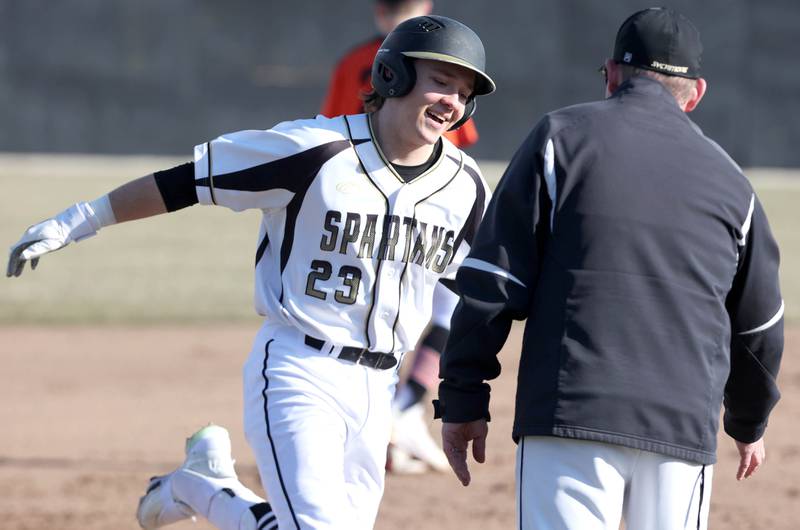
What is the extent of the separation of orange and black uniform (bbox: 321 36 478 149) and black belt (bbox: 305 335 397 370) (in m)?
2.47

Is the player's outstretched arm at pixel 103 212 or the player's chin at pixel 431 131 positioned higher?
the player's chin at pixel 431 131

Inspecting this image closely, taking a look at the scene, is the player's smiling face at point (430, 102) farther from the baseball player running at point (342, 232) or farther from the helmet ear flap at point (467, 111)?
the helmet ear flap at point (467, 111)

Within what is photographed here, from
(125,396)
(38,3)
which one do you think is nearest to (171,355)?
(125,396)

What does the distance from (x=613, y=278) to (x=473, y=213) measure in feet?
3.27

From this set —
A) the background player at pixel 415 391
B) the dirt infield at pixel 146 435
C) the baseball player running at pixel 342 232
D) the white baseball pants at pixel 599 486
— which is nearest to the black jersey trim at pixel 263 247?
the baseball player running at pixel 342 232

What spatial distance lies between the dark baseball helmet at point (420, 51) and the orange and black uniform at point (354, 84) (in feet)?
7.64

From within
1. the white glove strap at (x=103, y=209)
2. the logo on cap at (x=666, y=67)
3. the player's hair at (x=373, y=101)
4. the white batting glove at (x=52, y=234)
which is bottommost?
the white batting glove at (x=52, y=234)

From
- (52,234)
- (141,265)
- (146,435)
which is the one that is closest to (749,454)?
(52,234)

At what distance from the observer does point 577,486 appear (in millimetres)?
2605

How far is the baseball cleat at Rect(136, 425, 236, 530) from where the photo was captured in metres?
3.92

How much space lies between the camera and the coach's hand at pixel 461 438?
9.04 feet

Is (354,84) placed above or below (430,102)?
below

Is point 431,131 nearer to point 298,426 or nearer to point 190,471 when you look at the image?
point 298,426

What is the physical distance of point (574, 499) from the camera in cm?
261
